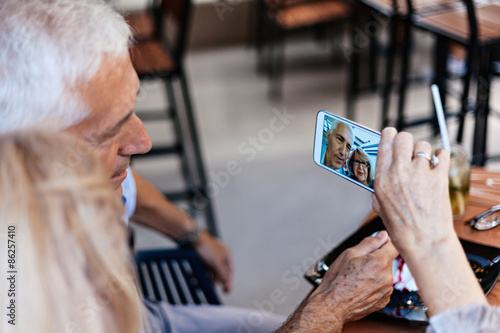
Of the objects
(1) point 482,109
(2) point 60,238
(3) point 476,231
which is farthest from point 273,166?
(2) point 60,238

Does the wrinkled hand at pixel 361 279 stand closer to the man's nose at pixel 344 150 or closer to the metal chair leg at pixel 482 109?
the man's nose at pixel 344 150

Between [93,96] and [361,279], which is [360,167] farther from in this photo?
[93,96]

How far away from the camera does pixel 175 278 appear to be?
1331 millimetres

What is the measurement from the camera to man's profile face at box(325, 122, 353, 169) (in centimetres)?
83

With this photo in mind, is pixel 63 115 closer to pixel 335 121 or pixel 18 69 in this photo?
pixel 18 69

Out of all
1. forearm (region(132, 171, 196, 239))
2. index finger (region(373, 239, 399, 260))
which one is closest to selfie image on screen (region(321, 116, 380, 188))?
index finger (region(373, 239, 399, 260))

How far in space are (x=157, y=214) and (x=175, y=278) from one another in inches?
6.1

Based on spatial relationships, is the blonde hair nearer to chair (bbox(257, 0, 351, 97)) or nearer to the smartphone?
the smartphone

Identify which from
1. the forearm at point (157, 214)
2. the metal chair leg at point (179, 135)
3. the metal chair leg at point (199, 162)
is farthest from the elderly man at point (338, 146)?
the metal chair leg at point (179, 135)

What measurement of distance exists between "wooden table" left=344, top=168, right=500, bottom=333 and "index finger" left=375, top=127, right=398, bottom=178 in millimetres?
224

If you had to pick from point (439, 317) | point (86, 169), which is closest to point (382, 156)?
point (439, 317)

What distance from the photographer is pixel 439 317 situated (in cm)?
65

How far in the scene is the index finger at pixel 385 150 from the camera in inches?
28.9

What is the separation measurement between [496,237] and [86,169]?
0.67 meters
